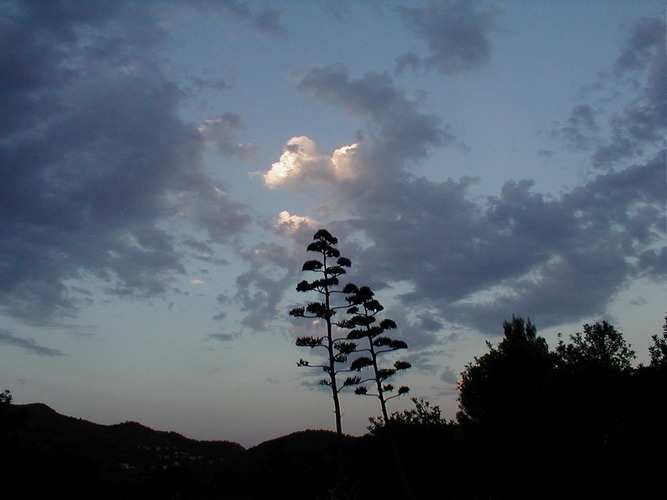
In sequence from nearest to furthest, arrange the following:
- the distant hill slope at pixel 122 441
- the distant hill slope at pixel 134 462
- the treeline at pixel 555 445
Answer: the treeline at pixel 555 445, the distant hill slope at pixel 134 462, the distant hill slope at pixel 122 441

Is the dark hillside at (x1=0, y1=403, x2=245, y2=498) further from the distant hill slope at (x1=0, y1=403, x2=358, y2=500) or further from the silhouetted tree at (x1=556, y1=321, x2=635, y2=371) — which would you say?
the silhouetted tree at (x1=556, y1=321, x2=635, y2=371)

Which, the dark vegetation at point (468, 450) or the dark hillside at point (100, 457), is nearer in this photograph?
the dark vegetation at point (468, 450)

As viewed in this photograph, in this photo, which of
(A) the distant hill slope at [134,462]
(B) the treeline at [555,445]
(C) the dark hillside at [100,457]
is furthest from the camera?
(C) the dark hillside at [100,457]

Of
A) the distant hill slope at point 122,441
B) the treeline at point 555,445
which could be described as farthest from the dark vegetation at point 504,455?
the distant hill slope at point 122,441

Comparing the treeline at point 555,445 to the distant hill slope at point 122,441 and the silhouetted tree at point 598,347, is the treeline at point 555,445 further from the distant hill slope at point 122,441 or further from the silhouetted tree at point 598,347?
the distant hill slope at point 122,441

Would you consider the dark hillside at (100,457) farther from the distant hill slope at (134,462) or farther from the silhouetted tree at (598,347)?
the silhouetted tree at (598,347)

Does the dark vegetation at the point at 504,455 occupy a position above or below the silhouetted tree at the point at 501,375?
below

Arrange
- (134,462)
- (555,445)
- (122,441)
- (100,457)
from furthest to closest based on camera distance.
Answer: (122,441) → (134,462) → (100,457) → (555,445)

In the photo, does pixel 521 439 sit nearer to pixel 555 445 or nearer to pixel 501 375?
pixel 555 445

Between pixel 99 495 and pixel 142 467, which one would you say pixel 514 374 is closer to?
pixel 99 495

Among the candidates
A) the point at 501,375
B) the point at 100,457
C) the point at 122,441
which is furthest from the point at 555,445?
the point at 122,441

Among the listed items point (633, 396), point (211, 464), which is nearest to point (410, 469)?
point (633, 396)

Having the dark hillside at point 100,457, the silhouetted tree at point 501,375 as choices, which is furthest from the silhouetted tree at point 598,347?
the dark hillside at point 100,457

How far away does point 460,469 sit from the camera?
1334 inches
